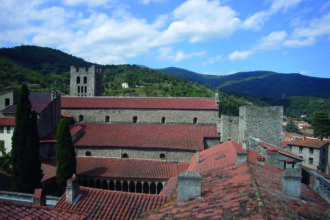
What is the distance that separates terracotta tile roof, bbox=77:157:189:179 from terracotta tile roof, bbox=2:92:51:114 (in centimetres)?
768

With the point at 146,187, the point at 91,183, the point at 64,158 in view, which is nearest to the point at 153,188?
the point at 146,187

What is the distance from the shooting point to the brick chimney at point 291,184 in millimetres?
9062

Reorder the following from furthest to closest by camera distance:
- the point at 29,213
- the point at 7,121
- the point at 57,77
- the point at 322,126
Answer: the point at 57,77 → the point at 322,126 → the point at 7,121 → the point at 29,213

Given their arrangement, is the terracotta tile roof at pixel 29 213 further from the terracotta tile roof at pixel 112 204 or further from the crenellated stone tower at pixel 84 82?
the crenellated stone tower at pixel 84 82

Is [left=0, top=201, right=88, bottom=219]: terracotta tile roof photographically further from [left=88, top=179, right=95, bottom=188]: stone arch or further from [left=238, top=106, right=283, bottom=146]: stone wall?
[left=238, top=106, right=283, bottom=146]: stone wall

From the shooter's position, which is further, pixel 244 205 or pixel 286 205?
pixel 286 205

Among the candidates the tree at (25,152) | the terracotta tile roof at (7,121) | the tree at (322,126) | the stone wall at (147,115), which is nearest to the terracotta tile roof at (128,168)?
the tree at (25,152)

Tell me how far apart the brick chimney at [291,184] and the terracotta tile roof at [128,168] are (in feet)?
53.1

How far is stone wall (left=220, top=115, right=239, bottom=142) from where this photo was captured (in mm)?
29752

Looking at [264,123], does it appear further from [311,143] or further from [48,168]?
[311,143]

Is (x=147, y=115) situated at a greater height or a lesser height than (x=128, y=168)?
greater

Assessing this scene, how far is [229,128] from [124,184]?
13299 mm

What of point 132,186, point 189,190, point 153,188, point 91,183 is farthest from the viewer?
point 132,186

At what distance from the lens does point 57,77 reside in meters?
112
